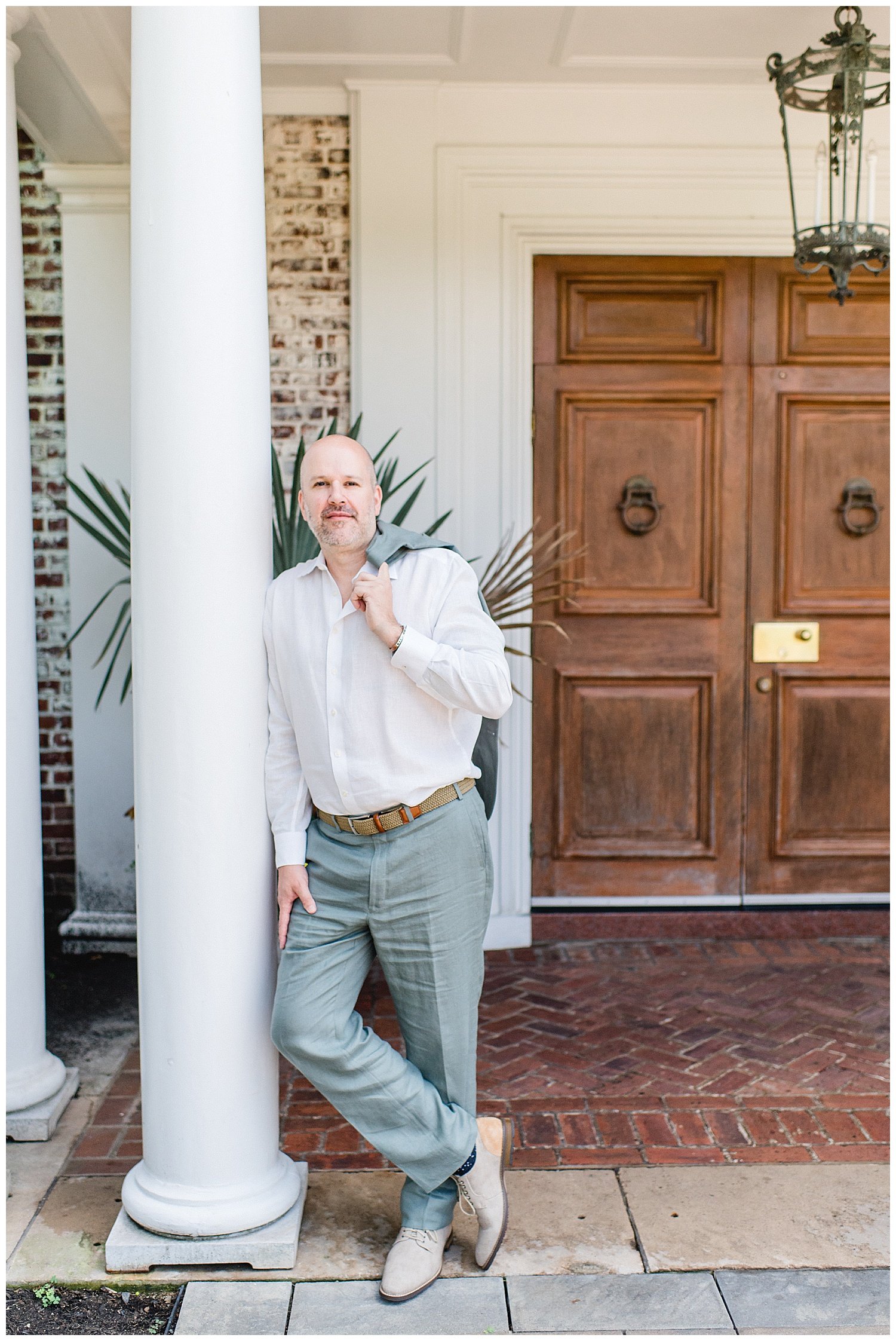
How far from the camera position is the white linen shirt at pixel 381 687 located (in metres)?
2.43

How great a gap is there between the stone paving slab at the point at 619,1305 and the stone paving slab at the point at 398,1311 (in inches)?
2.2

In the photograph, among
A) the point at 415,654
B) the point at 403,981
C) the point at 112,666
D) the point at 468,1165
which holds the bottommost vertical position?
the point at 468,1165

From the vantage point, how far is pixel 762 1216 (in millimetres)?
2867

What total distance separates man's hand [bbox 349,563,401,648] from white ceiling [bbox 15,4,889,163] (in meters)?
2.39

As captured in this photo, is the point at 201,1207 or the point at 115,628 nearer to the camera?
the point at 201,1207

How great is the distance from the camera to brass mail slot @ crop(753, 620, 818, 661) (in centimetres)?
494

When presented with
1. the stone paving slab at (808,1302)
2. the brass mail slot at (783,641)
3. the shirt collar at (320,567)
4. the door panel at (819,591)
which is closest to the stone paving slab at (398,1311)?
the stone paving slab at (808,1302)

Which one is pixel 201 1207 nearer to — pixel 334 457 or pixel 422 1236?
pixel 422 1236

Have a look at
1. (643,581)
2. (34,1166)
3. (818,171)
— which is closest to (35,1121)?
(34,1166)

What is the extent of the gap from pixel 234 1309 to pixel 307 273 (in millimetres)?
3688

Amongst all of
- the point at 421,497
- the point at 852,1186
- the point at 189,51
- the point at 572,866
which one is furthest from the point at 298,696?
the point at 572,866

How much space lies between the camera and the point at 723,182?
467cm

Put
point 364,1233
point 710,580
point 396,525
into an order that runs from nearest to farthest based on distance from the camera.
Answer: point 364,1233
point 396,525
point 710,580

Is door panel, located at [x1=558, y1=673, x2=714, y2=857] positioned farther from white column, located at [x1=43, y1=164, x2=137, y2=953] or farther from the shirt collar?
the shirt collar
